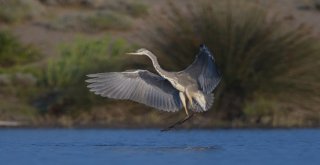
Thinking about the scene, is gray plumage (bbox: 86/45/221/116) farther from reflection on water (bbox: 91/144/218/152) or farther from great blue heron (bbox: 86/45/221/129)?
reflection on water (bbox: 91/144/218/152)

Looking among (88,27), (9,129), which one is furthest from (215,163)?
(88,27)

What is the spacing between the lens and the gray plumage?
45.2 ft

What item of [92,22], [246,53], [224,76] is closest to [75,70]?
[224,76]

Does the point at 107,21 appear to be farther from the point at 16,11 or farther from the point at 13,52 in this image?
the point at 13,52

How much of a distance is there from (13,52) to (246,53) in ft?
22.2

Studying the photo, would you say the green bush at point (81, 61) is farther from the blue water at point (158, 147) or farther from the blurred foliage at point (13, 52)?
the blue water at point (158, 147)

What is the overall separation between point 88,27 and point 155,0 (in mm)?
4130

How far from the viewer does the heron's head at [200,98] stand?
558 inches

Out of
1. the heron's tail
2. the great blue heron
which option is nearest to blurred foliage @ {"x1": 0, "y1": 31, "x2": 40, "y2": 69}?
the great blue heron

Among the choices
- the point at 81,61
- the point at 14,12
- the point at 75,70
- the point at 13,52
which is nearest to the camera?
the point at 75,70

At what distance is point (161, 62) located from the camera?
17.9m

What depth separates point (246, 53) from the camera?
1788cm

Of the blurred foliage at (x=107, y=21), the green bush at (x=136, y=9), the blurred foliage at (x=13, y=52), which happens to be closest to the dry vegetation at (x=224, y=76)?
the blurred foliage at (x=13, y=52)

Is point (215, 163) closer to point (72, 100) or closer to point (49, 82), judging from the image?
point (72, 100)
